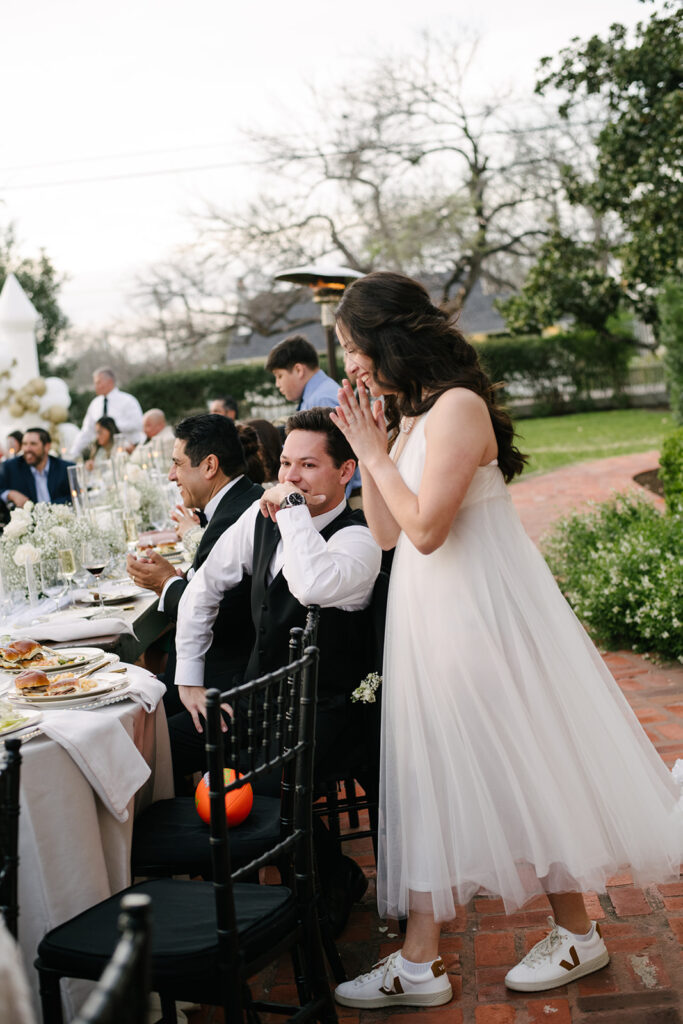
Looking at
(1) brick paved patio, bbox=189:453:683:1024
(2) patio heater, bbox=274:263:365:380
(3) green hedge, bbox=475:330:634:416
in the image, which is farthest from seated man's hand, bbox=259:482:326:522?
(3) green hedge, bbox=475:330:634:416

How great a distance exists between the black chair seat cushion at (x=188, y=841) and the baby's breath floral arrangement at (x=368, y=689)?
0.41 meters

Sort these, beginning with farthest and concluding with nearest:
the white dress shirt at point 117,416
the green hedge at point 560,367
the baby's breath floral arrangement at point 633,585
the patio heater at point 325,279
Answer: the green hedge at point 560,367 → the white dress shirt at point 117,416 → the patio heater at point 325,279 → the baby's breath floral arrangement at point 633,585

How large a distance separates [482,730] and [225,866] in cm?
85

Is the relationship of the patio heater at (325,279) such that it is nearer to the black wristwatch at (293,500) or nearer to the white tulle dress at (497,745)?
the black wristwatch at (293,500)

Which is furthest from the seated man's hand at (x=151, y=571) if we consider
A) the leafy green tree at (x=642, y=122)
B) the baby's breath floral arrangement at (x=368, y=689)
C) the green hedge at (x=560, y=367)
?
the green hedge at (x=560, y=367)

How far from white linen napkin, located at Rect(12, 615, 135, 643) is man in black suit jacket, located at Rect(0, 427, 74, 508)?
6.62m

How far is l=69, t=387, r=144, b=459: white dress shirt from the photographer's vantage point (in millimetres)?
12711

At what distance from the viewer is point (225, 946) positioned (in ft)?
6.90

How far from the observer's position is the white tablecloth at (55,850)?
2.39 meters

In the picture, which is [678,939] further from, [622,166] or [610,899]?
[622,166]

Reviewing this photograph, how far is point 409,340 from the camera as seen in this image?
2.71 m

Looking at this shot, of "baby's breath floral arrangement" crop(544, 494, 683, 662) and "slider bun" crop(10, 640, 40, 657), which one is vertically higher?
"slider bun" crop(10, 640, 40, 657)

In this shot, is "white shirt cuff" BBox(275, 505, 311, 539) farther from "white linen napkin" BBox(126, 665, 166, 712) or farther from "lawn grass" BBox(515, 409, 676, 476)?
"lawn grass" BBox(515, 409, 676, 476)

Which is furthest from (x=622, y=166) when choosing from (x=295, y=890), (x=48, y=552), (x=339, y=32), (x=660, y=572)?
(x=339, y=32)
